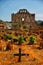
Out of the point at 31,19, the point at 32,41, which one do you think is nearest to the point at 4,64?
the point at 32,41

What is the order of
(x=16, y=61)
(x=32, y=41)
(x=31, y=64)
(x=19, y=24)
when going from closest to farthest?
(x=31, y=64)
(x=16, y=61)
(x=32, y=41)
(x=19, y=24)

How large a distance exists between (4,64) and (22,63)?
95cm

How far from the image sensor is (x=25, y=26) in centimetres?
4384

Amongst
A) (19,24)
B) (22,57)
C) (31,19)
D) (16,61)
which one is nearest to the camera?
(16,61)

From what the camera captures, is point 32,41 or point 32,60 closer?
point 32,60

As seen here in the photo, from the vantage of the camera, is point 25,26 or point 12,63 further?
point 25,26

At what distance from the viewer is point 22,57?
1061 cm

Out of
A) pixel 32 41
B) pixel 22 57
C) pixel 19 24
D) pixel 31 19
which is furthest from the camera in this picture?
pixel 31 19

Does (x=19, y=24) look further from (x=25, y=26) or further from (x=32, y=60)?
(x=32, y=60)

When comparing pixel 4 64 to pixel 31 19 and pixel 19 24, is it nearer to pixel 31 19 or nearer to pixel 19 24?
pixel 19 24

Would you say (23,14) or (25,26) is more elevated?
(23,14)

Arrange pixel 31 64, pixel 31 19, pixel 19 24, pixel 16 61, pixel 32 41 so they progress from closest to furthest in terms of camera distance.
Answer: pixel 31 64, pixel 16 61, pixel 32 41, pixel 19 24, pixel 31 19

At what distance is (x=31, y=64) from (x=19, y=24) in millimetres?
33242

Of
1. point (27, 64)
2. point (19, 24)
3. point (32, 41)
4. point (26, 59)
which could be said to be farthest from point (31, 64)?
point (19, 24)
